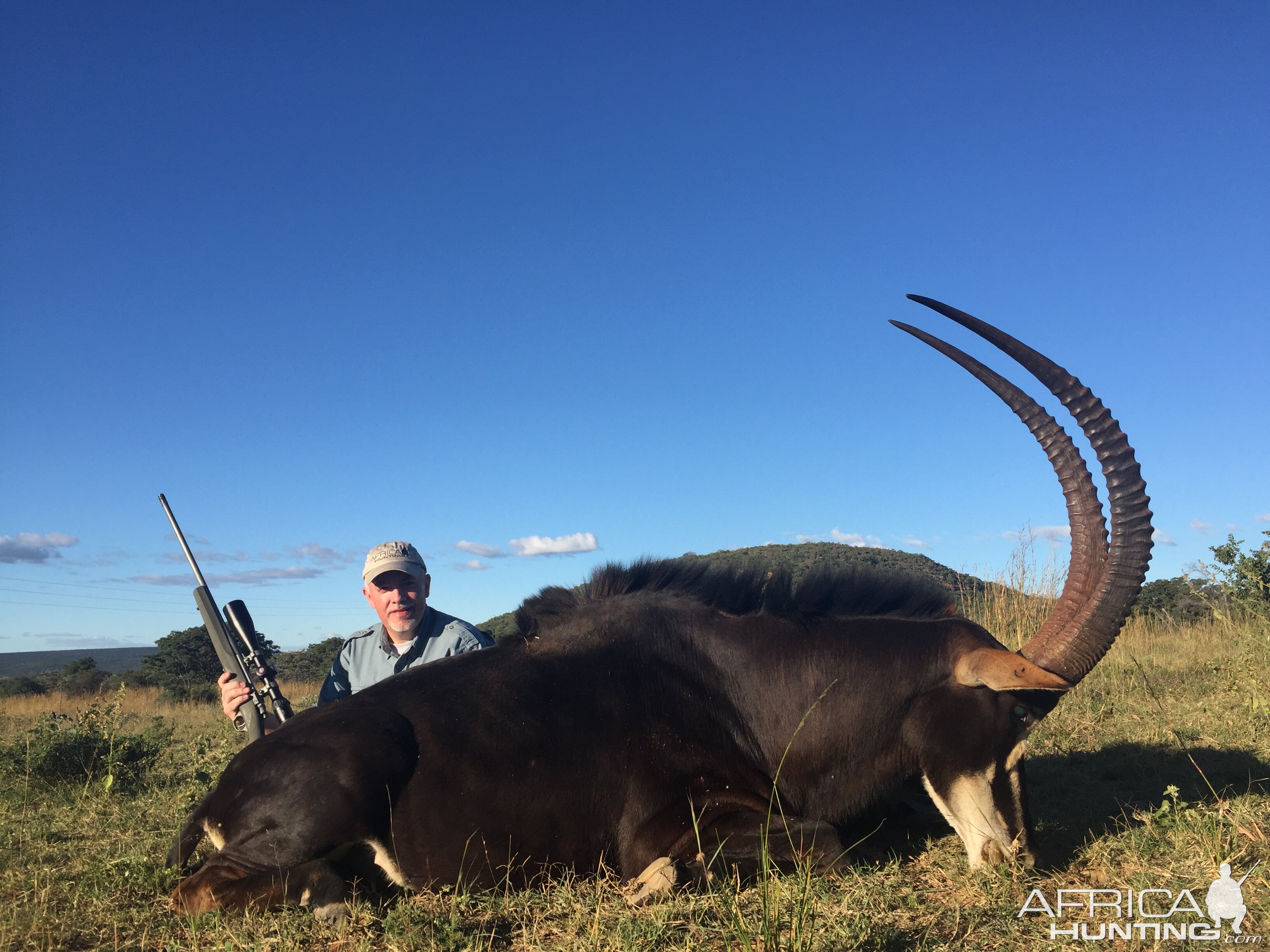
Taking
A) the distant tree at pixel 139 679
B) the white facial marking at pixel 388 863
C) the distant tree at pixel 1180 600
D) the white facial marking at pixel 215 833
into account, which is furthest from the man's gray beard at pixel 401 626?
the distant tree at pixel 139 679

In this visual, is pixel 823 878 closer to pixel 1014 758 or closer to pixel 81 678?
pixel 1014 758

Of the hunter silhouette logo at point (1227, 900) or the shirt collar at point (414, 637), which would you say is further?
the shirt collar at point (414, 637)

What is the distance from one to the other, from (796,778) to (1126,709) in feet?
15.5

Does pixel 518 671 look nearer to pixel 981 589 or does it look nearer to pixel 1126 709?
pixel 1126 709

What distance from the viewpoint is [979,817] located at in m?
3.86

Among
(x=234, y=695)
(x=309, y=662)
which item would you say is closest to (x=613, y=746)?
(x=234, y=695)

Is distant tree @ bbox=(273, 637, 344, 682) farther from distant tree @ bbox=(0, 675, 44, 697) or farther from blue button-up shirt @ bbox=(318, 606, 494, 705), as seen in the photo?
blue button-up shirt @ bbox=(318, 606, 494, 705)

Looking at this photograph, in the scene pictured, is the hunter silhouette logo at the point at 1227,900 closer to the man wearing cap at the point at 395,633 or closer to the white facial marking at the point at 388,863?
the white facial marking at the point at 388,863

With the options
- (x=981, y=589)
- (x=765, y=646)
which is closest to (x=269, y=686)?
(x=765, y=646)

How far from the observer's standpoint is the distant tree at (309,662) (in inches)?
878

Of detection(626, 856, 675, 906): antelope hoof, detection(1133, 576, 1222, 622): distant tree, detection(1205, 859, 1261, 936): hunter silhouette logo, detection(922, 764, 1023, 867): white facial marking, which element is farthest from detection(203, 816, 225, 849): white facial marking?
detection(1133, 576, 1222, 622): distant tree

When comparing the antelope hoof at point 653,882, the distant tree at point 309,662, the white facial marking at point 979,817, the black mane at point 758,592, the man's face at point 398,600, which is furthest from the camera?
the distant tree at point 309,662

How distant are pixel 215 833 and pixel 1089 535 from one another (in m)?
4.37

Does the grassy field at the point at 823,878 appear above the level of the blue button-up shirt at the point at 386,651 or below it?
below
